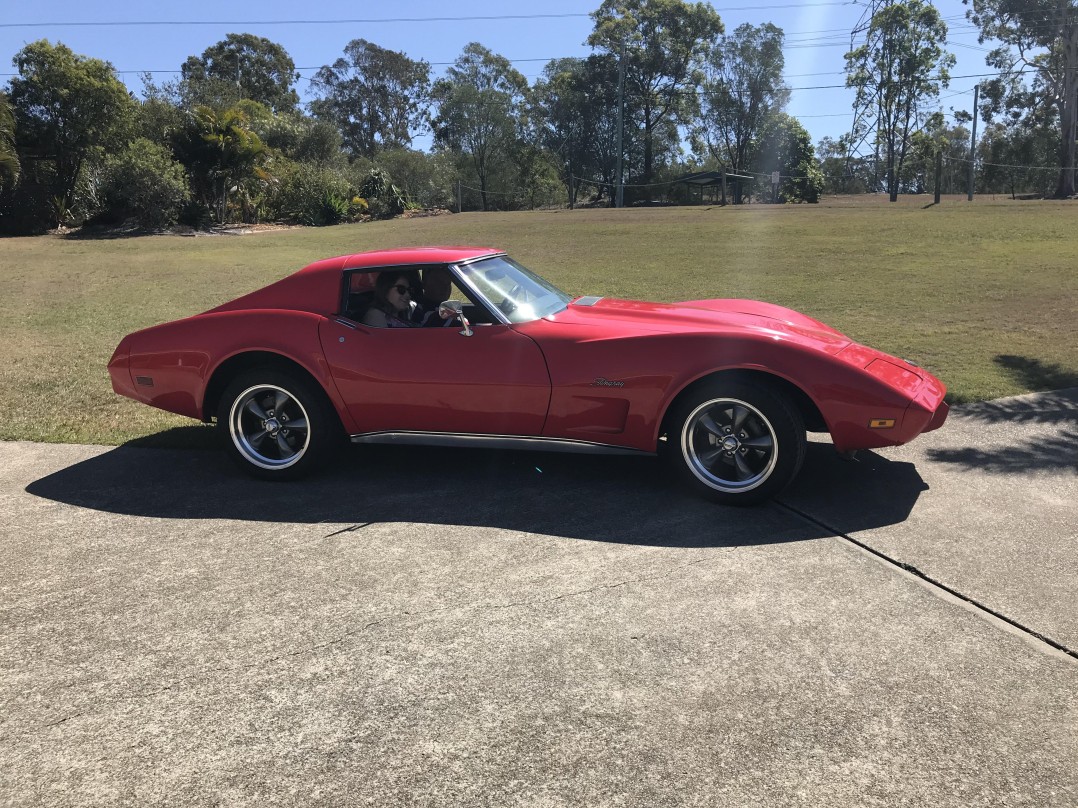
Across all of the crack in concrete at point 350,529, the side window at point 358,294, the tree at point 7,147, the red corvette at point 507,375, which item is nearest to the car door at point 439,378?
the red corvette at point 507,375

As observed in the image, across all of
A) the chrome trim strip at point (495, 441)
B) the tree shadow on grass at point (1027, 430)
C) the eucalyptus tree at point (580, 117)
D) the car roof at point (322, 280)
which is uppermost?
the eucalyptus tree at point (580, 117)

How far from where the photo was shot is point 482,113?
2554 inches

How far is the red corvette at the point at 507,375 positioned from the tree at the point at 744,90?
70.0 m

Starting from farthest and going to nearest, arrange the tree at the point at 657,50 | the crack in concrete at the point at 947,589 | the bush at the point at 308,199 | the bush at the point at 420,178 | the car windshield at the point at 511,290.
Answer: the tree at the point at 657,50, the bush at the point at 420,178, the bush at the point at 308,199, the car windshield at the point at 511,290, the crack in concrete at the point at 947,589

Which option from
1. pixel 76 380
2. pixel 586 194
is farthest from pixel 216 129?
pixel 586 194

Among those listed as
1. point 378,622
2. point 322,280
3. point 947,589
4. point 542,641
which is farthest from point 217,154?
point 947,589

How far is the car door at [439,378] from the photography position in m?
4.21

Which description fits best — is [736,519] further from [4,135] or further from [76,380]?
[4,135]

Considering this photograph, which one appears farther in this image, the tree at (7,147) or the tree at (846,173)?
the tree at (846,173)

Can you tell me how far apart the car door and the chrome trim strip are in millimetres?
33

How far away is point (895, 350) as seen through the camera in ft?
26.0

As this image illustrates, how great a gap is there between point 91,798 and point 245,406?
2710 mm

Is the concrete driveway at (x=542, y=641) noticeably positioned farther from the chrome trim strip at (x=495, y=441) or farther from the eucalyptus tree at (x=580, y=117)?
the eucalyptus tree at (x=580, y=117)

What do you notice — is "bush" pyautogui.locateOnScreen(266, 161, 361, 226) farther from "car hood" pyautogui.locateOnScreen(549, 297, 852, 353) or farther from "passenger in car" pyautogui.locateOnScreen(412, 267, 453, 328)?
"car hood" pyautogui.locateOnScreen(549, 297, 852, 353)
